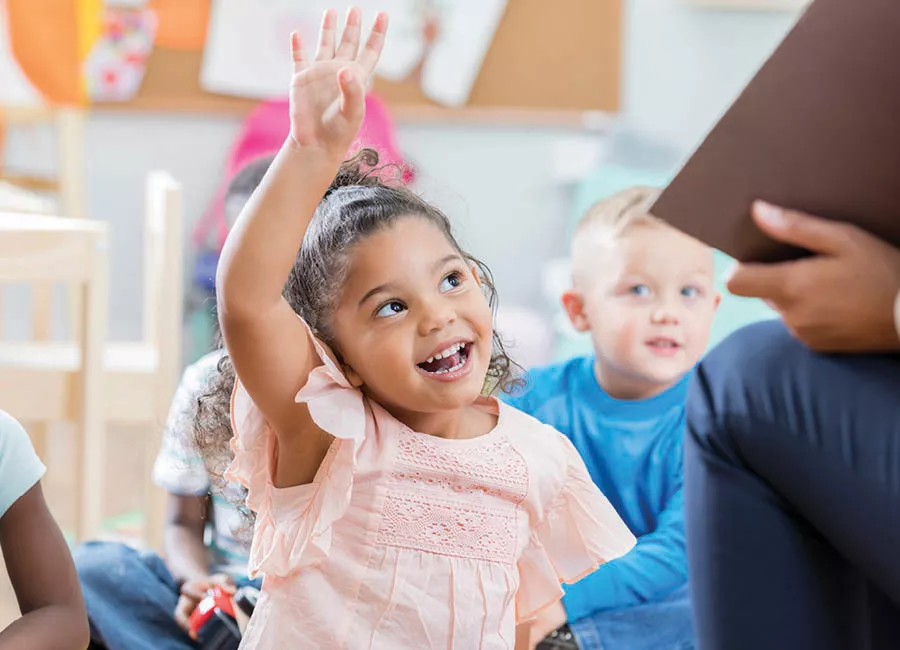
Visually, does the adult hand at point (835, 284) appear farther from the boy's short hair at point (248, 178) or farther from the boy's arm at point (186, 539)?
the boy's short hair at point (248, 178)

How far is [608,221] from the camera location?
1420mm

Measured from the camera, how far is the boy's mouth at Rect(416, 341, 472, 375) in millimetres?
899

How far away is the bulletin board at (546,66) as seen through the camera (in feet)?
11.4

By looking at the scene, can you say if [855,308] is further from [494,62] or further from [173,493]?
[494,62]

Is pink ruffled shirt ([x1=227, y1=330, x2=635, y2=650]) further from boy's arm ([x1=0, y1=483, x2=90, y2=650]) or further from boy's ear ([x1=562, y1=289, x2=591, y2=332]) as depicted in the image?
boy's ear ([x1=562, y1=289, x2=591, y2=332])

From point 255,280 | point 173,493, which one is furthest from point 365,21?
point 255,280

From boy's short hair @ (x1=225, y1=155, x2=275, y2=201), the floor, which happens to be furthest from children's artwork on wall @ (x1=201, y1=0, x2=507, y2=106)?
boy's short hair @ (x1=225, y1=155, x2=275, y2=201)

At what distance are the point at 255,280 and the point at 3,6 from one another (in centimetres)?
273

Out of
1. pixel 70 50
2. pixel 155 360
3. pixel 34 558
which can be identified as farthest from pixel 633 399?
pixel 70 50

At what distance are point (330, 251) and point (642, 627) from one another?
0.52 metres

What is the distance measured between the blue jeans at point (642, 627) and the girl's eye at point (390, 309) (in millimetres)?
391

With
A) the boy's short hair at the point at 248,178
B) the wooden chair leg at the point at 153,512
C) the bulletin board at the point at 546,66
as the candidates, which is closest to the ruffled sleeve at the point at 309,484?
the boy's short hair at the point at 248,178

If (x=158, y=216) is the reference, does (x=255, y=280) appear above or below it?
above

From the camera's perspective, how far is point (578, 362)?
138 cm
